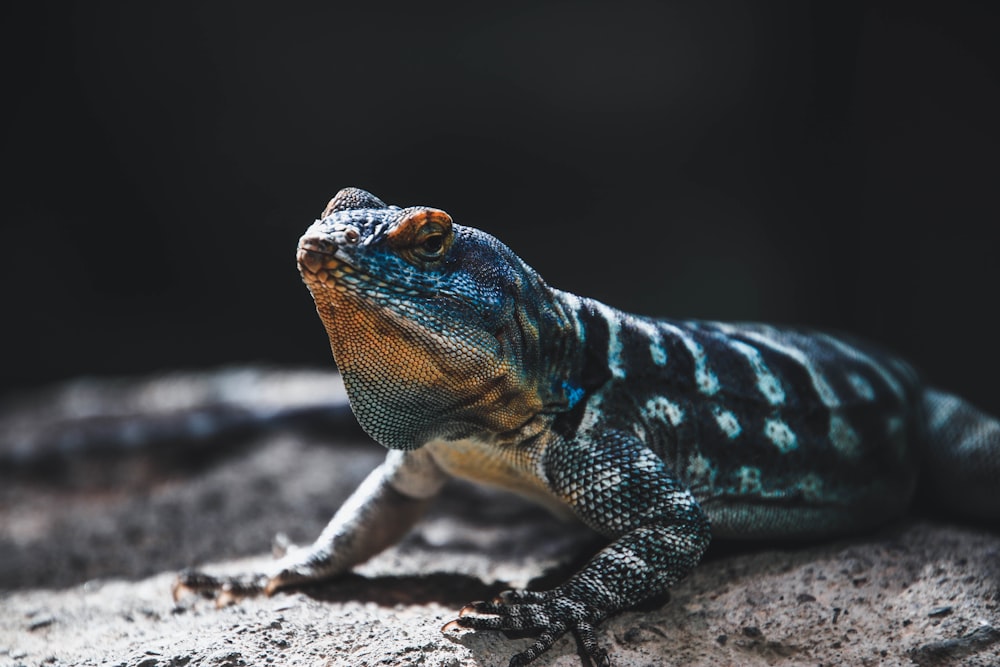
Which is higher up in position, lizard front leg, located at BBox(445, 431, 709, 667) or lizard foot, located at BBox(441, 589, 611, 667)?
lizard front leg, located at BBox(445, 431, 709, 667)

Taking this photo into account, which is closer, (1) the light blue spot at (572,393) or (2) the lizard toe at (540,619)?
(2) the lizard toe at (540,619)

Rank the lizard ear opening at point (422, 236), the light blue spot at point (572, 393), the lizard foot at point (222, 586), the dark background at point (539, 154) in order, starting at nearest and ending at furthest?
the lizard ear opening at point (422, 236)
the light blue spot at point (572, 393)
the lizard foot at point (222, 586)
the dark background at point (539, 154)

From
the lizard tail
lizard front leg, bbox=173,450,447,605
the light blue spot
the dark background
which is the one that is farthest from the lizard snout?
the dark background

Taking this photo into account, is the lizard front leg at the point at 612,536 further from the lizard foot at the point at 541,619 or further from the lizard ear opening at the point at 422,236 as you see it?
the lizard ear opening at the point at 422,236

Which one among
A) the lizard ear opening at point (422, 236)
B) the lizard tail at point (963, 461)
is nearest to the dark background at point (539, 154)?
the lizard tail at point (963, 461)

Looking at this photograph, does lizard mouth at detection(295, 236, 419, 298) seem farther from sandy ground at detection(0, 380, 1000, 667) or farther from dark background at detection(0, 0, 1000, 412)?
dark background at detection(0, 0, 1000, 412)

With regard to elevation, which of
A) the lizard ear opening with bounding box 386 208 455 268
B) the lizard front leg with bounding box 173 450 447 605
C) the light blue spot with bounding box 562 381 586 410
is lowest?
the lizard front leg with bounding box 173 450 447 605
